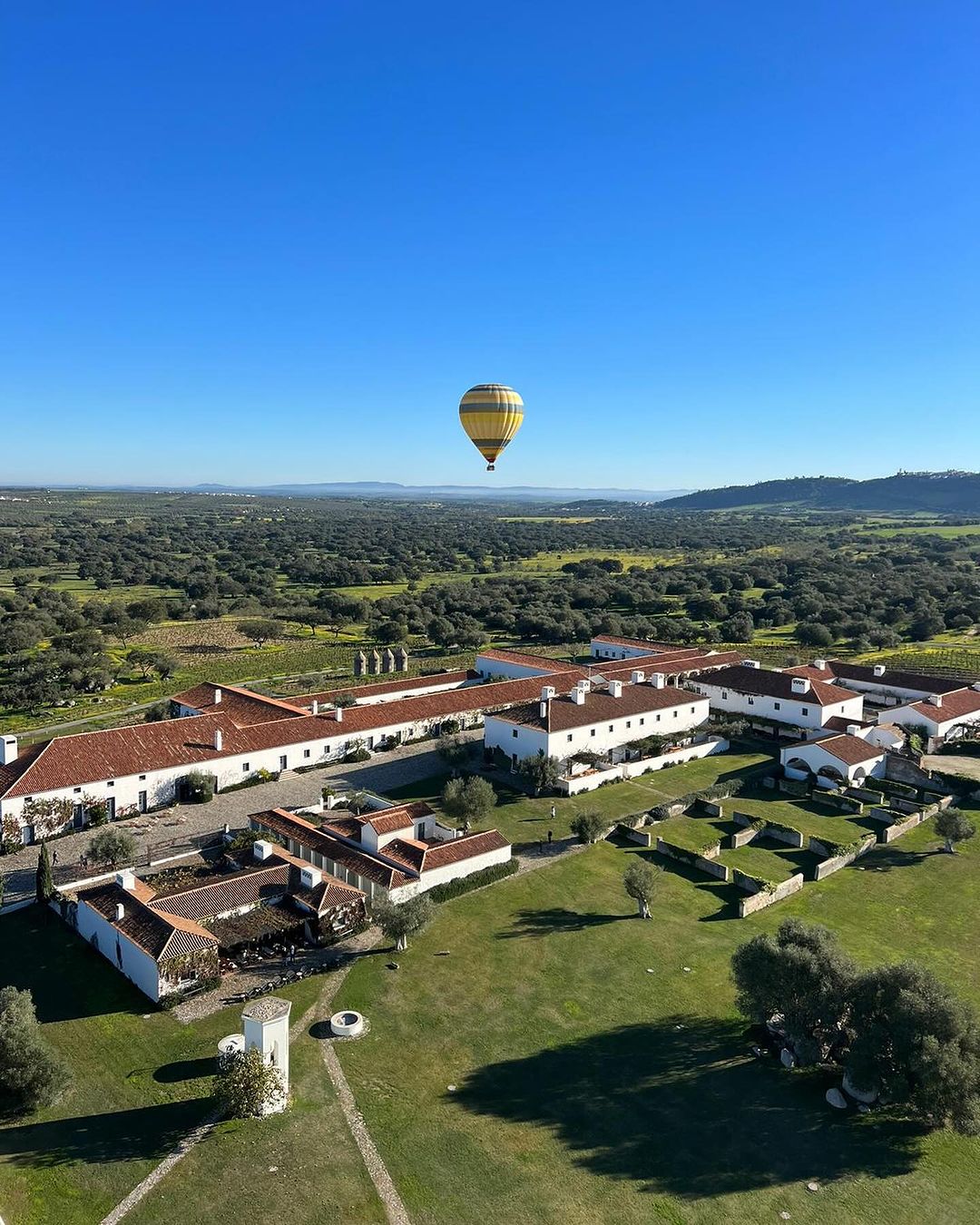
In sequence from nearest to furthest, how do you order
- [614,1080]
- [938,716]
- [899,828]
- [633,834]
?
[614,1080] → [633,834] → [899,828] → [938,716]

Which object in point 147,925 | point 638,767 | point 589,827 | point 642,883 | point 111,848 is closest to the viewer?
point 147,925

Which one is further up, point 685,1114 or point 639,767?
point 639,767

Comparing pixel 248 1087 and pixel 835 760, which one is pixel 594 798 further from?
pixel 248 1087

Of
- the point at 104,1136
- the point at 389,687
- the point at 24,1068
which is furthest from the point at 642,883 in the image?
the point at 389,687

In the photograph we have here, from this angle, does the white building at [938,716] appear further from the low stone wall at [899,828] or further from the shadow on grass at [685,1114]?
the shadow on grass at [685,1114]

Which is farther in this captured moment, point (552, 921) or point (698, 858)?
point (698, 858)

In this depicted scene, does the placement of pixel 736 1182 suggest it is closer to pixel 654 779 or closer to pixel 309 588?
pixel 654 779

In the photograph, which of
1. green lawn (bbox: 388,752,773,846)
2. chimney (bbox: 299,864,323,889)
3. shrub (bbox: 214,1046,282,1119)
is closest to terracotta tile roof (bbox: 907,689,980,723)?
green lawn (bbox: 388,752,773,846)

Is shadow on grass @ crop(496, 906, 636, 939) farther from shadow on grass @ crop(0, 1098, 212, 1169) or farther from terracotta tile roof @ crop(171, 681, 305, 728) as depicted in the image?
terracotta tile roof @ crop(171, 681, 305, 728)
